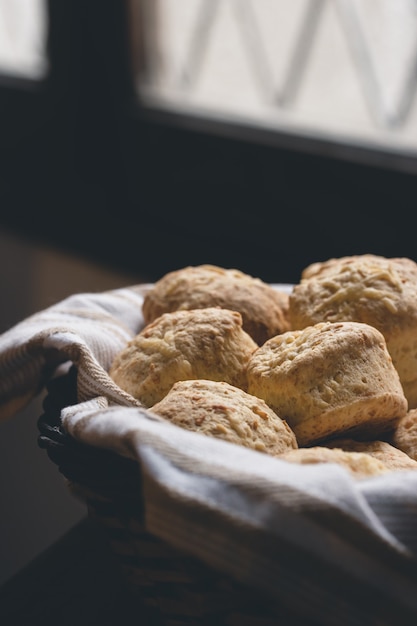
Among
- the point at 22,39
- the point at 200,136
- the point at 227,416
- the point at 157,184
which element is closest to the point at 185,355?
the point at 227,416

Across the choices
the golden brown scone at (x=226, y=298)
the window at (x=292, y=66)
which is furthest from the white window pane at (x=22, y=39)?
the golden brown scone at (x=226, y=298)

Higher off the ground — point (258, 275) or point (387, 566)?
point (387, 566)

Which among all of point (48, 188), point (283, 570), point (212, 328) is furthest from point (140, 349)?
point (48, 188)

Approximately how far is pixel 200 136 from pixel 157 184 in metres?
0.27

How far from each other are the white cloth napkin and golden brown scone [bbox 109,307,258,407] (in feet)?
0.57

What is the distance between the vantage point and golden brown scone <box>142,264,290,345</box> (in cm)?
84

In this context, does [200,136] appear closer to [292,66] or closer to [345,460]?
[292,66]

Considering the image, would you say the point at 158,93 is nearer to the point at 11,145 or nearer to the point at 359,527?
the point at 11,145

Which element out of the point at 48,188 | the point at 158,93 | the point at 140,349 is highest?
the point at 140,349

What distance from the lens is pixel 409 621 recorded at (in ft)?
1.62

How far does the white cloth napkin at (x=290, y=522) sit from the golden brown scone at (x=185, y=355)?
17 cm

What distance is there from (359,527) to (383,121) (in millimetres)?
1504

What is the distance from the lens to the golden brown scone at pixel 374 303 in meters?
0.77

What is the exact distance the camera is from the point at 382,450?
0.67 m
